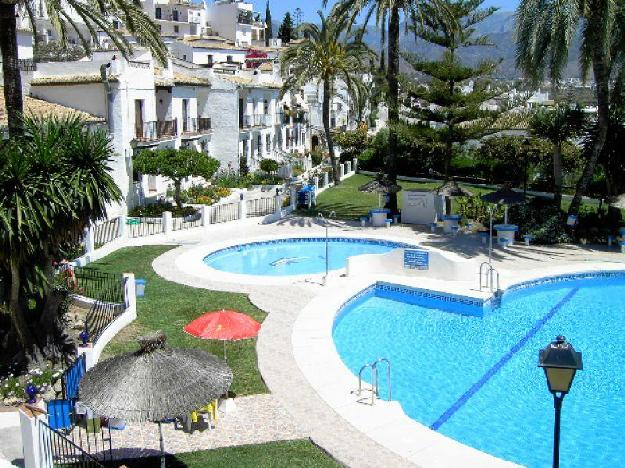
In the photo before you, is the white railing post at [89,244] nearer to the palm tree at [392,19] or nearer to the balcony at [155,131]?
the balcony at [155,131]

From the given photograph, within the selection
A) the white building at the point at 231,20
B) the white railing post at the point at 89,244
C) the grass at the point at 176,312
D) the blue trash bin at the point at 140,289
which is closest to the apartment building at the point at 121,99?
the white railing post at the point at 89,244

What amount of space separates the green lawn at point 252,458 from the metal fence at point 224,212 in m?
21.2

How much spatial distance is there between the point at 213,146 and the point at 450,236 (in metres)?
20.7

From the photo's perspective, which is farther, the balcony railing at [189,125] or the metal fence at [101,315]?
the balcony railing at [189,125]

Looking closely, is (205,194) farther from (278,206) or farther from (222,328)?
(222,328)

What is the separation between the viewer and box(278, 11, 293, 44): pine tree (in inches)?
4392

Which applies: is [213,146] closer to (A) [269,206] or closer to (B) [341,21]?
(A) [269,206]

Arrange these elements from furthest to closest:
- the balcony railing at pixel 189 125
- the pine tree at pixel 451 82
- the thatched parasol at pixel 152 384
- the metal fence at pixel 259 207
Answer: the balcony railing at pixel 189 125 < the metal fence at pixel 259 207 < the pine tree at pixel 451 82 < the thatched parasol at pixel 152 384

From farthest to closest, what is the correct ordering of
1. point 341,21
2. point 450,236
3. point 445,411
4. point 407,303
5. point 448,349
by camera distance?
1. point 341,21
2. point 450,236
3. point 407,303
4. point 448,349
5. point 445,411

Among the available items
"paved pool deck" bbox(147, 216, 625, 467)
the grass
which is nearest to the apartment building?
"paved pool deck" bbox(147, 216, 625, 467)

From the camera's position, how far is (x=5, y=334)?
52.5ft

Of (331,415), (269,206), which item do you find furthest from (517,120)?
(331,415)

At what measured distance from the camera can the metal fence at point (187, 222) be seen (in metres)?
31.3

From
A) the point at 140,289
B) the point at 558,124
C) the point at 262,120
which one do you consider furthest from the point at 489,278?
the point at 262,120
